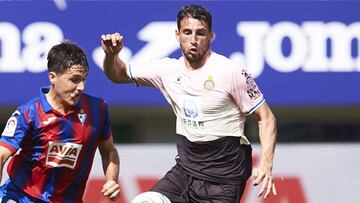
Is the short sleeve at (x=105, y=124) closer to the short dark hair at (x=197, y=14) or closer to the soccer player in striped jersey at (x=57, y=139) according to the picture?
the soccer player in striped jersey at (x=57, y=139)

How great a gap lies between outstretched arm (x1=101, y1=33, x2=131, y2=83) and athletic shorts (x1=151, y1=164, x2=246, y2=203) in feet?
2.35

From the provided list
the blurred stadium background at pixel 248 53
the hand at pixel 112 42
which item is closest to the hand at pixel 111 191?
the hand at pixel 112 42

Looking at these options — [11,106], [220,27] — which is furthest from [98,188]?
[220,27]

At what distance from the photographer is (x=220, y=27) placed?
410 inches

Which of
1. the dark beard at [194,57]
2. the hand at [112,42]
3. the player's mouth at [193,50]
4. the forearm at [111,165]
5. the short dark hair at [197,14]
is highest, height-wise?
the short dark hair at [197,14]

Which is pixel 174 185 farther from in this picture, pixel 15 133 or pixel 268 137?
pixel 15 133

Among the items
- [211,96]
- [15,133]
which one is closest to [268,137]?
[211,96]

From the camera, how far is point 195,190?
6.31 m

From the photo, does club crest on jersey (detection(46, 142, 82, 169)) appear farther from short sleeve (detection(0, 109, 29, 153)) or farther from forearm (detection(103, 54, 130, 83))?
forearm (detection(103, 54, 130, 83))

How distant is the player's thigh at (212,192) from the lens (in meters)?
6.26

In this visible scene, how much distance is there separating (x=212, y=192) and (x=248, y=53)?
4.33 m

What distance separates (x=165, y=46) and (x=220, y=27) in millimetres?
579

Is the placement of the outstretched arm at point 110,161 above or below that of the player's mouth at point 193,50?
below

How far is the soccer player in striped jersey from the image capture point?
228 inches
